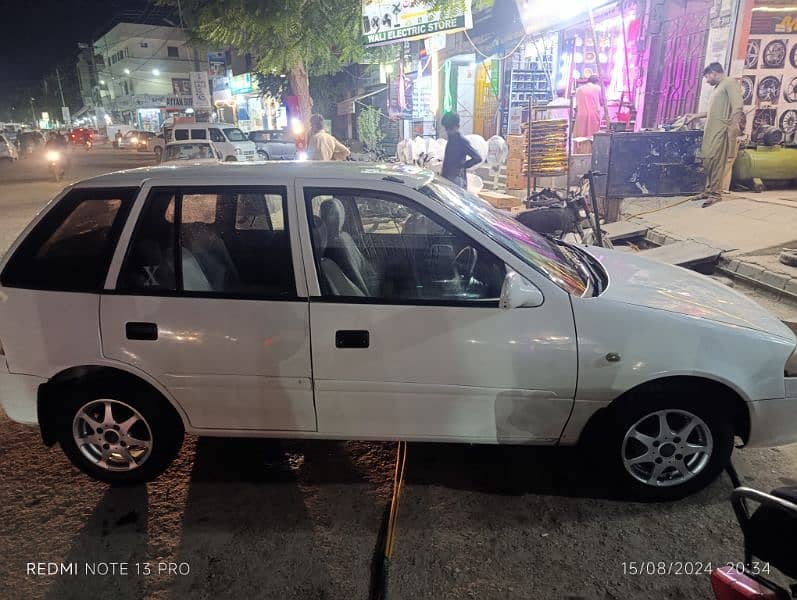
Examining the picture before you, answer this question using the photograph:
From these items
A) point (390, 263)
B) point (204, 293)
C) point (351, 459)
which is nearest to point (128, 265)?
point (204, 293)

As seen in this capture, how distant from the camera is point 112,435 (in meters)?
3.14

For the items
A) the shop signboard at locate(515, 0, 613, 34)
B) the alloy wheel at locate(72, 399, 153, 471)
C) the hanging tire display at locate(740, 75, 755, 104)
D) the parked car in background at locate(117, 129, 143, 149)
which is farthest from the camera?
the parked car in background at locate(117, 129, 143, 149)

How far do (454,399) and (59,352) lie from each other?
2128mm

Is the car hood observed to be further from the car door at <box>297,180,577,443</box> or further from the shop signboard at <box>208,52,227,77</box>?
the shop signboard at <box>208,52,227,77</box>

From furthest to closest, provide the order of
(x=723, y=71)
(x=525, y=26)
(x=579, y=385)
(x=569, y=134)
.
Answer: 1. (x=525, y=26)
2. (x=569, y=134)
3. (x=723, y=71)
4. (x=579, y=385)

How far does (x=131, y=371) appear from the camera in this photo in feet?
9.78

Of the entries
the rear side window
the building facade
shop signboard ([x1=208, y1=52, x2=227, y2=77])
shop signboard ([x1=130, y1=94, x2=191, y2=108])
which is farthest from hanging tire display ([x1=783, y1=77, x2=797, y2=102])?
the building facade

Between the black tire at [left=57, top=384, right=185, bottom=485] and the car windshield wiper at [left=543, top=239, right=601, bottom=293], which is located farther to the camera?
the car windshield wiper at [left=543, top=239, right=601, bottom=293]

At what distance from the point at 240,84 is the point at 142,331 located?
42170 millimetres

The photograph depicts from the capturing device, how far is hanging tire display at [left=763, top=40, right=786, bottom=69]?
10.3 meters

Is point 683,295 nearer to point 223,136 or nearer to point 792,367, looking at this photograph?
point 792,367

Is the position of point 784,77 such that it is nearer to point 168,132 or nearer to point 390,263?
point 390,263

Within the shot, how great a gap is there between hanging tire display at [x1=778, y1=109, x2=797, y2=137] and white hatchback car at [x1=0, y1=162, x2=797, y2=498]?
10.1 metres

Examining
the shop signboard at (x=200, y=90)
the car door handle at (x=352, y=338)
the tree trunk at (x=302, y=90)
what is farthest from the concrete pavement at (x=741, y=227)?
the shop signboard at (x=200, y=90)
